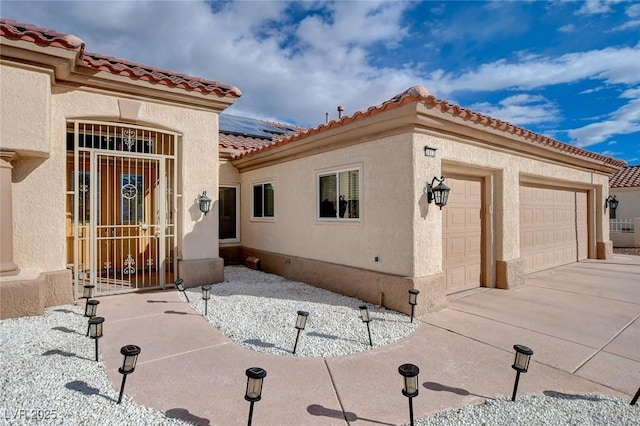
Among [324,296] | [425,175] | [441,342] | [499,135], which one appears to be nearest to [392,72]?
[499,135]

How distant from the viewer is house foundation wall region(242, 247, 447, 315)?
650cm

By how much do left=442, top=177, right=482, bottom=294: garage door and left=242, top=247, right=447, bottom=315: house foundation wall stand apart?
1138 mm

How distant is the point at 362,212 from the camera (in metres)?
7.57

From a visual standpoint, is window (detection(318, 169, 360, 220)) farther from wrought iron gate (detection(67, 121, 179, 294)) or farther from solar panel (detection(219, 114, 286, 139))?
solar panel (detection(219, 114, 286, 139))

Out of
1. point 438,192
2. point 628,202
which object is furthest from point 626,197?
point 438,192

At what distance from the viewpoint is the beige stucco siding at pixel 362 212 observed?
667cm

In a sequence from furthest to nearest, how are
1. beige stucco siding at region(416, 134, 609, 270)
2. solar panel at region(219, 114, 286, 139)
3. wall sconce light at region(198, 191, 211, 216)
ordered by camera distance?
1. solar panel at region(219, 114, 286, 139)
2. wall sconce light at region(198, 191, 211, 216)
3. beige stucco siding at region(416, 134, 609, 270)

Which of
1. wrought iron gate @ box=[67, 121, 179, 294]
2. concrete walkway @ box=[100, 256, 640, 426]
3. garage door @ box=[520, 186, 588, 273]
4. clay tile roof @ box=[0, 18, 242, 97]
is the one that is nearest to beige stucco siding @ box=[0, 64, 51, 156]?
clay tile roof @ box=[0, 18, 242, 97]

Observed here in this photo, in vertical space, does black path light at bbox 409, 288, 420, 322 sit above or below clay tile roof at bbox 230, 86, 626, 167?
below

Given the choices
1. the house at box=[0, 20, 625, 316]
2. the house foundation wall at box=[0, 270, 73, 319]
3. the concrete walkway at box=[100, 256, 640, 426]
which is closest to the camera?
the concrete walkway at box=[100, 256, 640, 426]

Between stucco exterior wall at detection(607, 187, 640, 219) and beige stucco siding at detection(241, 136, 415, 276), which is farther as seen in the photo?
stucco exterior wall at detection(607, 187, 640, 219)

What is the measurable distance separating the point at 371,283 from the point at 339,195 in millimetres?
2419

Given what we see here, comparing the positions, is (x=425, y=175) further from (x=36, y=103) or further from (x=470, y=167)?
(x=36, y=103)

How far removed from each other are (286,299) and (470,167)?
18.2 feet
